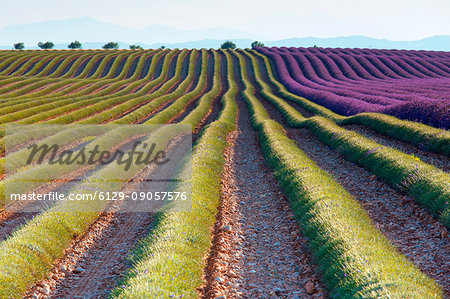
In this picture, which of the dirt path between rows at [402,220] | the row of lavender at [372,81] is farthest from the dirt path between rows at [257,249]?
the row of lavender at [372,81]

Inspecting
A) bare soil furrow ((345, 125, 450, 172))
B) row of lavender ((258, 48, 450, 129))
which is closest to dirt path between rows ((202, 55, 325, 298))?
bare soil furrow ((345, 125, 450, 172))

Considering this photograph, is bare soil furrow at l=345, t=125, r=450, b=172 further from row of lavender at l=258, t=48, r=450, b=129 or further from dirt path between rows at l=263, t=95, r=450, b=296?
row of lavender at l=258, t=48, r=450, b=129

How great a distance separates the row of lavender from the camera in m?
27.4

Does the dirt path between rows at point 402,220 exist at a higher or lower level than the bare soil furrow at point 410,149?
lower

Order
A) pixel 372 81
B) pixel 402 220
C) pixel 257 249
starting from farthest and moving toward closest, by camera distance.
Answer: pixel 372 81
pixel 402 220
pixel 257 249

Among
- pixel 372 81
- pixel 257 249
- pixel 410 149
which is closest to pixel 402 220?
pixel 257 249

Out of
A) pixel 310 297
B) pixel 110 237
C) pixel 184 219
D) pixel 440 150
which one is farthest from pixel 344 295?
pixel 440 150

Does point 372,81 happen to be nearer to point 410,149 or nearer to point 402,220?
point 410,149

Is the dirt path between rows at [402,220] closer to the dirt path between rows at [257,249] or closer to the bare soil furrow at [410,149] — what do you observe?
the dirt path between rows at [257,249]

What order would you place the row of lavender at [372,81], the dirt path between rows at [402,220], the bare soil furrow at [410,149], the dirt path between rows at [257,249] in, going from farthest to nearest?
the row of lavender at [372,81] → the bare soil furrow at [410,149] → the dirt path between rows at [402,220] → the dirt path between rows at [257,249]

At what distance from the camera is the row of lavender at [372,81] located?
27.4 meters

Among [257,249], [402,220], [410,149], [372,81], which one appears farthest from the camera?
[372,81]

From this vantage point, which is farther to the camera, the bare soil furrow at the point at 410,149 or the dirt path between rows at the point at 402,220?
the bare soil furrow at the point at 410,149

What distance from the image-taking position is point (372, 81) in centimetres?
6047
